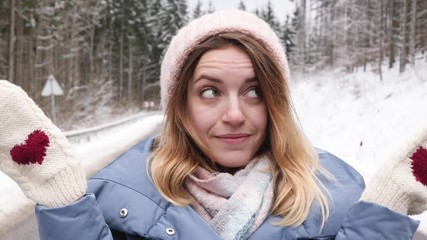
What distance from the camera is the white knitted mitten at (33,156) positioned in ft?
4.91

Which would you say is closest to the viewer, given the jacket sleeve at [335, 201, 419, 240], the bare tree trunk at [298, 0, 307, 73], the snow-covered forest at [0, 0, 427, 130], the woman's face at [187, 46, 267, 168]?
the jacket sleeve at [335, 201, 419, 240]

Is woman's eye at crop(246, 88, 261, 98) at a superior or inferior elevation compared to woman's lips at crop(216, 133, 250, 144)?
superior

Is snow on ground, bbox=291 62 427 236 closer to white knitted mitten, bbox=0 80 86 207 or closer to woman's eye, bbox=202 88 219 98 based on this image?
woman's eye, bbox=202 88 219 98

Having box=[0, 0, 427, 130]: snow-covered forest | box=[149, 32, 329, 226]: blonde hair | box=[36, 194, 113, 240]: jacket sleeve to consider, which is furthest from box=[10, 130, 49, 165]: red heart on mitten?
box=[0, 0, 427, 130]: snow-covered forest

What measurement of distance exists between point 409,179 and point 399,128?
42.2ft

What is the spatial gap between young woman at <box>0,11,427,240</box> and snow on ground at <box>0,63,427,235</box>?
12.5ft

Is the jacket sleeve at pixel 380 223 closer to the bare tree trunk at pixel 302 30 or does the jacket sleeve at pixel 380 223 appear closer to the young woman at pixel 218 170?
the young woman at pixel 218 170

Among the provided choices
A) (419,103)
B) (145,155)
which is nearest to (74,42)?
(419,103)

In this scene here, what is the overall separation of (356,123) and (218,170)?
50.2 ft

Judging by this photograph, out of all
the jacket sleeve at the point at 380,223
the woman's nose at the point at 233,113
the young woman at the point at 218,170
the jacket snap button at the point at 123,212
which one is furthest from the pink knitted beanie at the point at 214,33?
the jacket sleeve at the point at 380,223

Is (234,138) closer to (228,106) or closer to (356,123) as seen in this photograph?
(228,106)

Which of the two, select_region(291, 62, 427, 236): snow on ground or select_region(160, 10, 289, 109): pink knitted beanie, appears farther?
select_region(291, 62, 427, 236): snow on ground

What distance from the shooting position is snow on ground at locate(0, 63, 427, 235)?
8848 mm

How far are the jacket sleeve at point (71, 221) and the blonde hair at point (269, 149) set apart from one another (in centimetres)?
30
